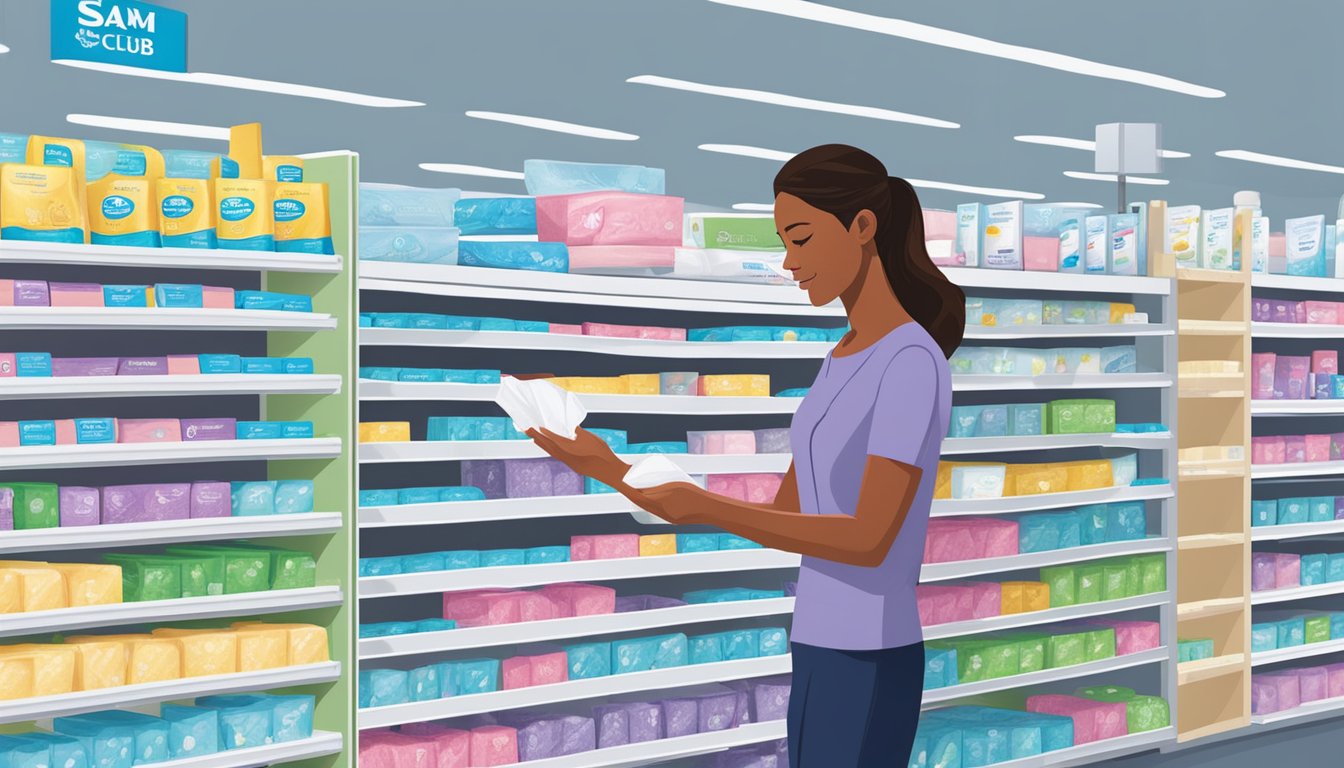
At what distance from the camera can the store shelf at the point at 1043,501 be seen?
5176mm

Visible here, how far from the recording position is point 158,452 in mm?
3564

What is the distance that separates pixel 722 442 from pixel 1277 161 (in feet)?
33.8

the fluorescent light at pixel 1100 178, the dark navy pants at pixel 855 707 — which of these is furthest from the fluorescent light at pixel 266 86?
the dark navy pants at pixel 855 707

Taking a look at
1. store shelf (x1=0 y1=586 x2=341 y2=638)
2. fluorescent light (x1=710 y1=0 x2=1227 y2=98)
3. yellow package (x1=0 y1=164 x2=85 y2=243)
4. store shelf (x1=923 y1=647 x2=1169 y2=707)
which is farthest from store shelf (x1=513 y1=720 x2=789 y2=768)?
fluorescent light (x1=710 y1=0 x2=1227 y2=98)

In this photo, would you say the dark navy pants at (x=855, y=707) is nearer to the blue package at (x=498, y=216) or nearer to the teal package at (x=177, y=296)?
the teal package at (x=177, y=296)

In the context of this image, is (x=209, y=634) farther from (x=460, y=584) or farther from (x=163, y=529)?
(x=460, y=584)

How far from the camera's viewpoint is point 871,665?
2023 mm

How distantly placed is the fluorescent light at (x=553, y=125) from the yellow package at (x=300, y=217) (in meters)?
7.78

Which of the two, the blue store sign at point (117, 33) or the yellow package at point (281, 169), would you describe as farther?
the blue store sign at point (117, 33)

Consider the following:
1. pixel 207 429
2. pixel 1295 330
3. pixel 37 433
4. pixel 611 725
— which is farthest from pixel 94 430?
pixel 1295 330

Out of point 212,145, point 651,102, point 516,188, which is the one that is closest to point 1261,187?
point 651,102

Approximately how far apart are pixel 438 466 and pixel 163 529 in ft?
Result: 3.38

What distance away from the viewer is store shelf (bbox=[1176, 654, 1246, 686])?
6020mm

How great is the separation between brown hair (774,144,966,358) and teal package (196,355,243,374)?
203 centimetres
